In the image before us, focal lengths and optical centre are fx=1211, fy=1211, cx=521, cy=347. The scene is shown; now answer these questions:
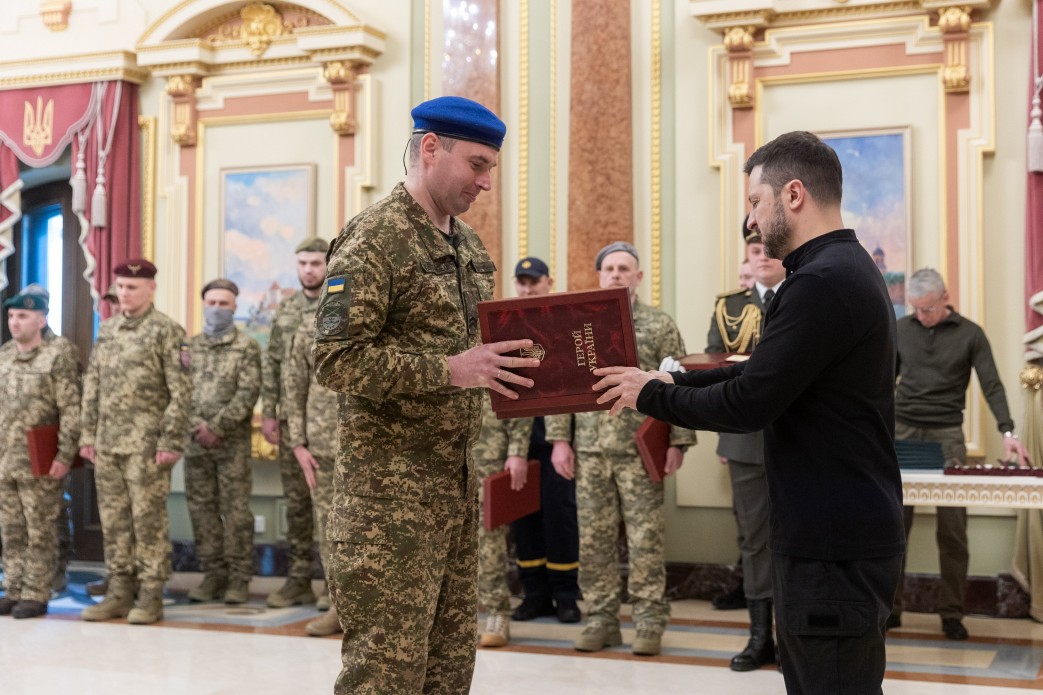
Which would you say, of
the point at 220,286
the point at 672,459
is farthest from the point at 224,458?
the point at 672,459

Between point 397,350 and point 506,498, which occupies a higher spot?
point 397,350

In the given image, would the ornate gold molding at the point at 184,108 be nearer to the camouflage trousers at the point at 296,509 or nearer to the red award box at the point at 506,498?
the camouflage trousers at the point at 296,509

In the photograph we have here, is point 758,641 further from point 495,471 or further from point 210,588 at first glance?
point 210,588

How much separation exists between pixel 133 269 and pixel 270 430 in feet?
3.90

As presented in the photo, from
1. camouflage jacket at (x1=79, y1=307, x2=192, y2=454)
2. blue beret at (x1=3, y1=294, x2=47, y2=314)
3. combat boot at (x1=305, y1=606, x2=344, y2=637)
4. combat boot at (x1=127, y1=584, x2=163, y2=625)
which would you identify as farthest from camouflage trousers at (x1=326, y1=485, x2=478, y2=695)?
blue beret at (x1=3, y1=294, x2=47, y2=314)

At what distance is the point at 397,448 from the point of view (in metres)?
2.66

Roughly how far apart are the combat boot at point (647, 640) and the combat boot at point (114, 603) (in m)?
2.76

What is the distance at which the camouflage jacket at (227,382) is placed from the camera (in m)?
6.89

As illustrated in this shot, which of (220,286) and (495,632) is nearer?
(495,632)

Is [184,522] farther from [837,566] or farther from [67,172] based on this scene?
[837,566]

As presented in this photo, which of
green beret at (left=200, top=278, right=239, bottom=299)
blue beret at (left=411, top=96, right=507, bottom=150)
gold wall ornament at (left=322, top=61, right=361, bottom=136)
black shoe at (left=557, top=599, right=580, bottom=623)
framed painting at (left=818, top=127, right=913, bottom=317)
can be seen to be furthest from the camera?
gold wall ornament at (left=322, top=61, right=361, bottom=136)

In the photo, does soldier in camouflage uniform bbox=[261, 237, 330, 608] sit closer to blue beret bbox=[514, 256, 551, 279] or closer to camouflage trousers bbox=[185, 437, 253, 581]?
camouflage trousers bbox=[185, 437, 253, 581]

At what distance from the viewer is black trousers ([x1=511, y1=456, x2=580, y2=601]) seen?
6.32m

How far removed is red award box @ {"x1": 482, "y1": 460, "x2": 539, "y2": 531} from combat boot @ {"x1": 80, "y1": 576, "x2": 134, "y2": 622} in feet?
6.78
